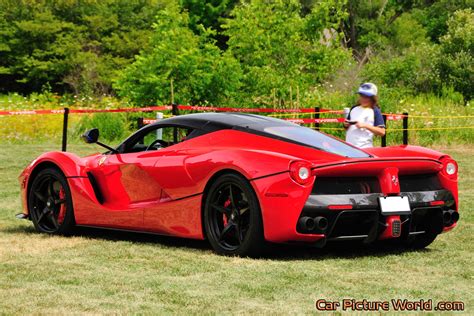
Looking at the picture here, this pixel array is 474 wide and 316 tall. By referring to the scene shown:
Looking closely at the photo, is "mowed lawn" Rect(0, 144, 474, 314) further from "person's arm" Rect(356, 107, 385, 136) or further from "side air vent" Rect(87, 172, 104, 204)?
"person's arm" Rect(356, 107, 385, 136)

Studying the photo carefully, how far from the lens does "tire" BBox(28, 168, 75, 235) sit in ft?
33.3

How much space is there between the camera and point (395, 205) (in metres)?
8.53

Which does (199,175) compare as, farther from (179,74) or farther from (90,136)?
(179,74)

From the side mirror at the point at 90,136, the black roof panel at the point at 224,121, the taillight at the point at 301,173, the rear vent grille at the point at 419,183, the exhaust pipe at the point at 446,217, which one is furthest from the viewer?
the side mirror at the point at 90,136

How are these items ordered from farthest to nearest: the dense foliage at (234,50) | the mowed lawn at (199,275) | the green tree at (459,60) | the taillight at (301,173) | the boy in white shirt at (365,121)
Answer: the green tree at (459,60), the dense foliage at (234,50), the boy in white shirt at (365,121), the taillight at (301,173), the mowed lawn at (199,275)

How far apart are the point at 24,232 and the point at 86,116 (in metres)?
17.5

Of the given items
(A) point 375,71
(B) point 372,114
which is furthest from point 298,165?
(A) point 375,71

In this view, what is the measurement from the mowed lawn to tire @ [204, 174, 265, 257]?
0.46 feet

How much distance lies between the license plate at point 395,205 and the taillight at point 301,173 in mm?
693

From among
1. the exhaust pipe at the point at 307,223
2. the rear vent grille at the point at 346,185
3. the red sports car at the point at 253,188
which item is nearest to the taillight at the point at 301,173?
the red sports car at the point at 253,188

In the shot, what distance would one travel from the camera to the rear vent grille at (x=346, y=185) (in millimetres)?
8336

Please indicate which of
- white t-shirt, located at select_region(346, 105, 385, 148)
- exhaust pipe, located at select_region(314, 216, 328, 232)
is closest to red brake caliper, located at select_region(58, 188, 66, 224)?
exhaust pipe, located at select_region(314, 216, 328, 232)

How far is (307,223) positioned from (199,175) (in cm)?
119

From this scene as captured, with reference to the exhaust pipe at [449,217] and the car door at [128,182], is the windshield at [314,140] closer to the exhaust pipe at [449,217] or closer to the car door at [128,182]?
the exhaust pipe at [449,217]
